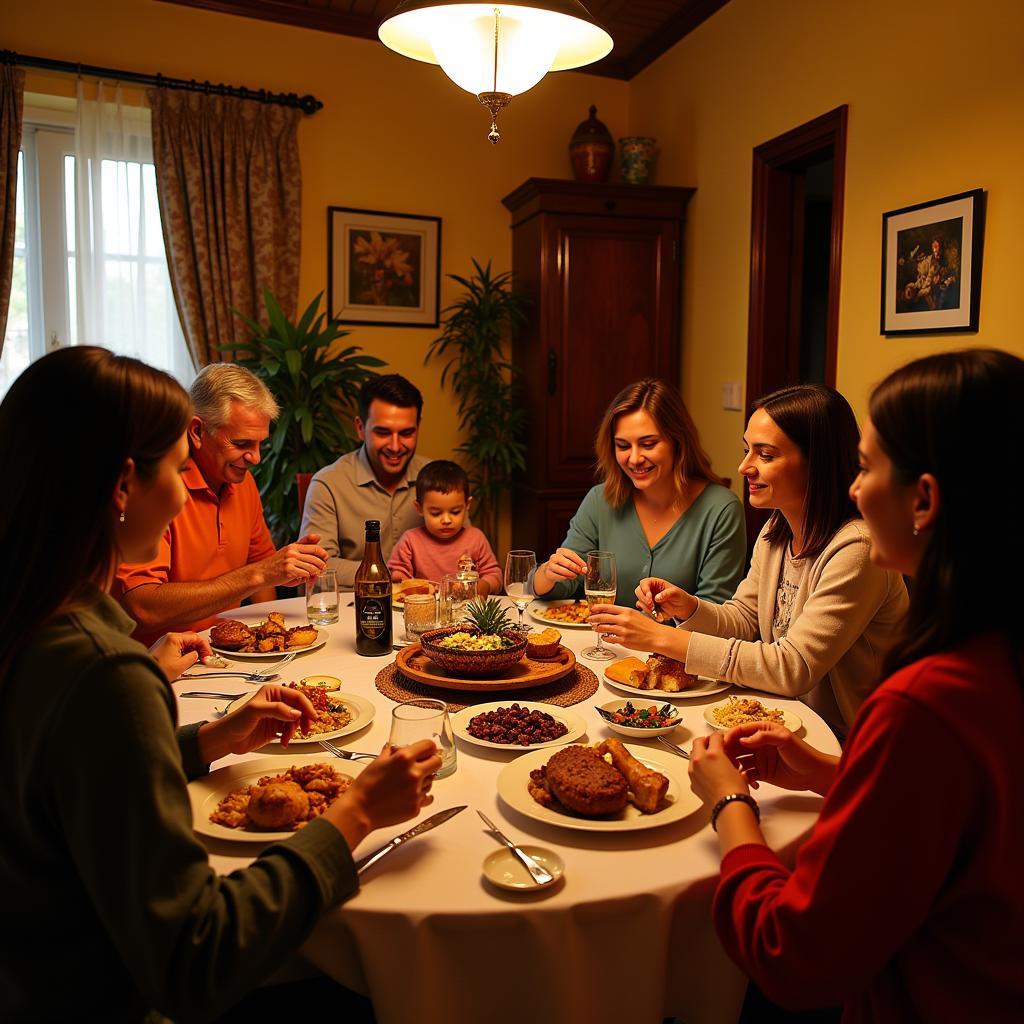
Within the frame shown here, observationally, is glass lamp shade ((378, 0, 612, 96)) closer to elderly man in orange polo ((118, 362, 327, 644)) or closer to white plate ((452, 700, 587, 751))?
elderly man in orange polo ((118, 362, 327, 644))

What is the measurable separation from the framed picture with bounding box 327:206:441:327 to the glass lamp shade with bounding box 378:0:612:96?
8.42 ft

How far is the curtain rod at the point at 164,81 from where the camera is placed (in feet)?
12.8

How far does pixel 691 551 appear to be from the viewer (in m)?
2.67

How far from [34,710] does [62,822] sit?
0.40 feet

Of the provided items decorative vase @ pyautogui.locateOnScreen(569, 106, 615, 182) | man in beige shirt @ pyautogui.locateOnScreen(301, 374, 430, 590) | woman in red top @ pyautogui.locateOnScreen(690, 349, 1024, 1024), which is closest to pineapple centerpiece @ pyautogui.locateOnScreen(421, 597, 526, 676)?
woman in red top @ pyautogui.locateOnScreen(690, 349, 1024, 1024)

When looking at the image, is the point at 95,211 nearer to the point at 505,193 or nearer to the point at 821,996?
the point at 505,193

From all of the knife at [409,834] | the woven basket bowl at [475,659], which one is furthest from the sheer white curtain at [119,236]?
the knife at [409,834]

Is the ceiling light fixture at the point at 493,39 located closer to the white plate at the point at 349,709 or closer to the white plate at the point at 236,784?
the white plate at the point at 349,709

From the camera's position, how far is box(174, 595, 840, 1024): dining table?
42.9 inches

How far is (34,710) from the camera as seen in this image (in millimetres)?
917

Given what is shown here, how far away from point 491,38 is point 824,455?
46.9 inches

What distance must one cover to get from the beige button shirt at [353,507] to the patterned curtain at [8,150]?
1.83 m

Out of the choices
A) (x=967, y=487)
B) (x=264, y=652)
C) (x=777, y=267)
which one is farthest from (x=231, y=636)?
(x=777, y=267)

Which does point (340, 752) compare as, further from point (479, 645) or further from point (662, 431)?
point (662, 431)
